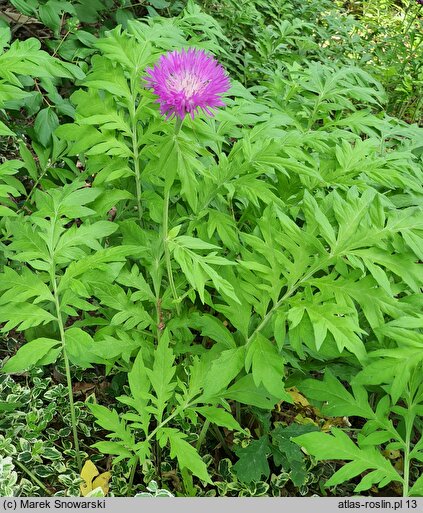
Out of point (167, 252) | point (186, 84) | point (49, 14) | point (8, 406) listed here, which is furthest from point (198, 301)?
point (49, 14)

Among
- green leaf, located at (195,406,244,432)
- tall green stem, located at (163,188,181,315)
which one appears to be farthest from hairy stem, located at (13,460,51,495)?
tall green stem, located at (163,188,181,315)

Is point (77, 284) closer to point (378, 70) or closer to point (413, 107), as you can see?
point (378, 70)

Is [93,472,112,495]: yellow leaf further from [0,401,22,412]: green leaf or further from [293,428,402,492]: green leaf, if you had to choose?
[293,428,402,492]: green leaf

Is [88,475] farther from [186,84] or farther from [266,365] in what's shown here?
[186,84]

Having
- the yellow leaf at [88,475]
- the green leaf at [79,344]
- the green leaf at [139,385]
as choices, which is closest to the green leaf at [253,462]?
the green leaf at [139,385]

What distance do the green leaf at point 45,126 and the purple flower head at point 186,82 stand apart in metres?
0.91

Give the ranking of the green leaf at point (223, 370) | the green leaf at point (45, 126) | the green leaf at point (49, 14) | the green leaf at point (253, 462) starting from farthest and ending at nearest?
the green leaf at point (49, 14) → the green leaf at point (45, 126) → the green leaf at point (253, 462) → the green leaf at point (223, 370)

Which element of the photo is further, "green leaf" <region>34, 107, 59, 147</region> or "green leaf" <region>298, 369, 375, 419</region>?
"green leaf" <region>34, 107, 59, 147</region>

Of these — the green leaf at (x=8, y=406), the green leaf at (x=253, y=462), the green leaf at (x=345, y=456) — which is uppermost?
the green leaf at (x=345, y=456)

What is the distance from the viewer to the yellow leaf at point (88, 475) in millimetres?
1866

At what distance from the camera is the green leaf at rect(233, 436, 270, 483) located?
1.83m

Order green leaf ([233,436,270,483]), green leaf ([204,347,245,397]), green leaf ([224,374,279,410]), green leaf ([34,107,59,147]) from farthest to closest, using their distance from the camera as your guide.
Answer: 1. green leaf ([34,107,59,147])
2. green leaf ([233,436,270,483])
3. green leaf ([224,374,279,410])
4. green leaf ([204,347,245,397])

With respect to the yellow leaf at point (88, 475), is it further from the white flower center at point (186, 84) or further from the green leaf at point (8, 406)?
the white flower center at point (186, 84)
